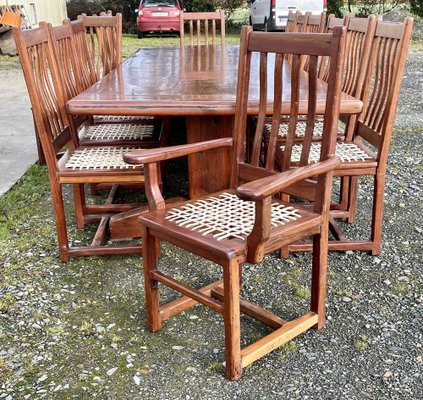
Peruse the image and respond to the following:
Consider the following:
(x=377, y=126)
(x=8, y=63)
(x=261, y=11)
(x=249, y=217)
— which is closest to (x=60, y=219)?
(x=249, y=217)

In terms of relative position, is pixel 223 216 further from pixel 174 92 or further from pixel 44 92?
pixel 44 92

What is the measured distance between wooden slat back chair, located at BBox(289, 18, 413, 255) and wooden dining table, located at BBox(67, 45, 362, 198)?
0.25m

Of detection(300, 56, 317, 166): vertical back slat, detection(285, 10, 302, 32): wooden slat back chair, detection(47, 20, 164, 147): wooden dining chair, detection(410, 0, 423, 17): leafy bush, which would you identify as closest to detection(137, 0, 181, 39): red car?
detection(410, 0, 423, 17): leafy bush

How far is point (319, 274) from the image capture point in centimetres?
207

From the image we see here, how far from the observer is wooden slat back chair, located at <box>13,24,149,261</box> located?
2.45 meters

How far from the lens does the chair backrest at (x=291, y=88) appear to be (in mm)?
1871

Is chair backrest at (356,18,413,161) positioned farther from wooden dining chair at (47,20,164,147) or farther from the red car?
the red car

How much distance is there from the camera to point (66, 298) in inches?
93.5

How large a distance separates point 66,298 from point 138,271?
1.21 feet

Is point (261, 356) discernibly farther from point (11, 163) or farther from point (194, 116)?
point (11, 163)

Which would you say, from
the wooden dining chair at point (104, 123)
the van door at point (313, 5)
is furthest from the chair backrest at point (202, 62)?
the van door at point (313, 5)

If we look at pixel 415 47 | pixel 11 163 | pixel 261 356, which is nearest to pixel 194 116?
pixel 261 356

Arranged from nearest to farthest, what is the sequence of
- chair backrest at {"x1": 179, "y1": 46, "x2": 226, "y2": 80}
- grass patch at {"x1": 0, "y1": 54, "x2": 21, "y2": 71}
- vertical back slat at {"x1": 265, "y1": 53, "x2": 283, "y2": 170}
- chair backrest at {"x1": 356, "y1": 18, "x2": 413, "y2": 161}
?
vertical back slat at {"x1": 265, "y1": 53, "x2": 283, "y2": 170} < chair backrest at {"x1": 356, "y1": 18, "x2": 413, "y2": 161} < chair backrest at {"x1": 179, "y1": 46, "x2": 226, "y2": 80} < grass patch at {"x1": 0, "y1": 54, "x2": 21, "y2": 71}

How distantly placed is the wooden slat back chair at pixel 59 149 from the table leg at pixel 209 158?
28 cm
